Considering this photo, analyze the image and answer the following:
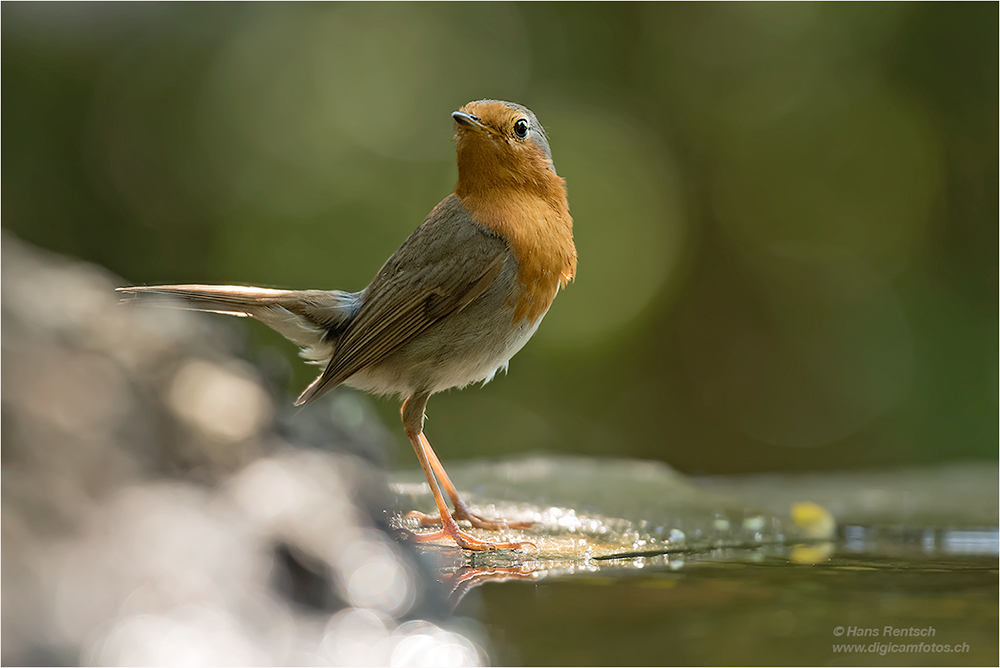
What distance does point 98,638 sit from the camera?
1.44 m

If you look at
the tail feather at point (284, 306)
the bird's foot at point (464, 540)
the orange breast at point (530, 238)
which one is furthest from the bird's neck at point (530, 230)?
the bird's foot at point (464, 540)

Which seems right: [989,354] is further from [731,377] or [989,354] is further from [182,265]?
[182,265]

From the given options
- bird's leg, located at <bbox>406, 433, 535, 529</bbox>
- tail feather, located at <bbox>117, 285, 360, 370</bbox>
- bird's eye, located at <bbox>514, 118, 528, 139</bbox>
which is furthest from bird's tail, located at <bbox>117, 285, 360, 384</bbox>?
bird's eye, located at <bbox>514, 118, 528, 139</bbox>

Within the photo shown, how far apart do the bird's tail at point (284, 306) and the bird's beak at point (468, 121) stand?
84 centimetres

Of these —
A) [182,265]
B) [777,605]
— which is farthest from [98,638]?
[182,265]

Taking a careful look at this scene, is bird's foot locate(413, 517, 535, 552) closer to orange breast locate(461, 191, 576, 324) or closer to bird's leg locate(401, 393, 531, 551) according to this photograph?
bird's leg locate(401, 393, 531, 551)

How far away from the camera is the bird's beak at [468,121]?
3021 millimetres

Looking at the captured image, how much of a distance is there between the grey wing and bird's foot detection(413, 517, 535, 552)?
2.24 ft

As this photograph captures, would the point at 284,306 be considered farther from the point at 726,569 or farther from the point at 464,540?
A: the point at 726,569

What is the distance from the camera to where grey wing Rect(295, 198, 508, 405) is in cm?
306

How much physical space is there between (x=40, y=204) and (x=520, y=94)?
398 centimetres

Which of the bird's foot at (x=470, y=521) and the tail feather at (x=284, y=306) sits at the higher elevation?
the tail feather at (x=284, y=306)

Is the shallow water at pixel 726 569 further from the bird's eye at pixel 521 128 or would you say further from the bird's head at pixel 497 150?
the bird's eye at pixel 521 128

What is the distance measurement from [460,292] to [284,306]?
29.6 inches
